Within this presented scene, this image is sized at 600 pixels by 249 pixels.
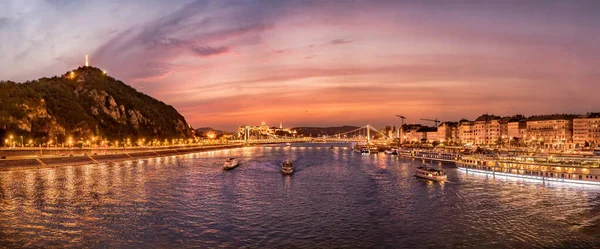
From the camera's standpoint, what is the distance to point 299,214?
31484 millimetres

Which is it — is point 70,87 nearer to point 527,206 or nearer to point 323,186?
point 323,186

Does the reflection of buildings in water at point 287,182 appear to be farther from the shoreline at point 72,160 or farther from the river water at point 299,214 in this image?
the shoreline at point 72,160

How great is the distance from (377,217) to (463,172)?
3839cm

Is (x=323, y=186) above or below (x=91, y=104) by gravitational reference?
below

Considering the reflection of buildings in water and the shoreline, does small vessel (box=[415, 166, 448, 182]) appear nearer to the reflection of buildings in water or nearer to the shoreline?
the reflection of buildings in water

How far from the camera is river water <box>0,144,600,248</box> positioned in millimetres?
24578

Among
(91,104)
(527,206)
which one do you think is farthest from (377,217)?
(91,104)

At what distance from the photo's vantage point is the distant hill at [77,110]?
106 meters

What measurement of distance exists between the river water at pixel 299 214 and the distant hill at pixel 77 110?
67.6 m

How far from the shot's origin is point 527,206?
34219mm

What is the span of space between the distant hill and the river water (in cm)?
6761

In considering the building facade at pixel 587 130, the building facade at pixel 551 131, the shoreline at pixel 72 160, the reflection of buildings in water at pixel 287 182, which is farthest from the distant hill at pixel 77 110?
the building facade at pixel 587 130

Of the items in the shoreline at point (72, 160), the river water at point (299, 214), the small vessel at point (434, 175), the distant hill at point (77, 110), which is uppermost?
the distant hill at point (77, 110)

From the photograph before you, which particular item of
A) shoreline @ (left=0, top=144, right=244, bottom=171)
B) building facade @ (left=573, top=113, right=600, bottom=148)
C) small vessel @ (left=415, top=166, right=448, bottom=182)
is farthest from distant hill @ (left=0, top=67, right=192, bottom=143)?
building facade @ (left=573, top=113, right=600, bottom=148)
